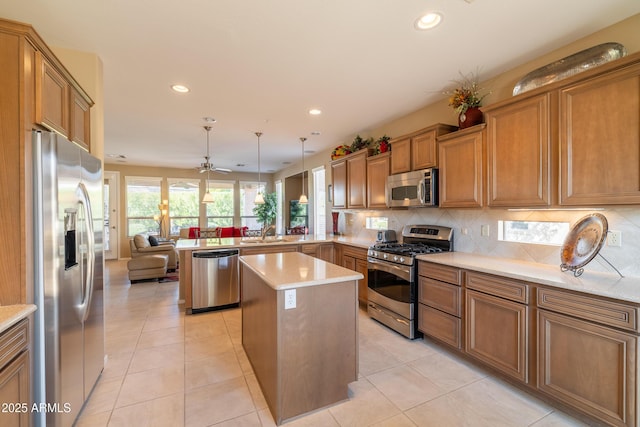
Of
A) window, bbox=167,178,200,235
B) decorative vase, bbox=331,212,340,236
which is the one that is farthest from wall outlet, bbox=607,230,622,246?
window, bbox=167,178,200,235

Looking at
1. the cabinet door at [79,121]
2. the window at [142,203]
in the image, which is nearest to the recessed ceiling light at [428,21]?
the cabinet door at [79,121]

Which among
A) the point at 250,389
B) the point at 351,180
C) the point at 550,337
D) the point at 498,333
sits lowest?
the point at 250,389

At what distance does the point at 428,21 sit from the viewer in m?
1.98

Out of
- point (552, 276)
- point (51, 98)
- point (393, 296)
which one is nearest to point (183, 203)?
point (51, 98)

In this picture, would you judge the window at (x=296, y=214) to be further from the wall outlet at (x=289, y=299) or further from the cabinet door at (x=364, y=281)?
the wall outlet at (x=289, y=299)

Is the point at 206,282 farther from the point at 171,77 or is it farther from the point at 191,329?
the point at 171,77

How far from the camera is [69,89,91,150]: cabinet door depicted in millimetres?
1922

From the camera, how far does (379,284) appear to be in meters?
3.36

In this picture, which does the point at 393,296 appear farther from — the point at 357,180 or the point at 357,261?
the point at 357,180

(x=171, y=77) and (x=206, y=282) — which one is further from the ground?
(x=171, y=77)

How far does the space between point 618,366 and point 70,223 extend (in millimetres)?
3338

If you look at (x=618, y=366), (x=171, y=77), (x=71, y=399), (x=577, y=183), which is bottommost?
(x=71, y=399)

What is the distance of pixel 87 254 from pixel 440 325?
2.99 m

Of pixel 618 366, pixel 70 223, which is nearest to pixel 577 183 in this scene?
pixel 618 366
